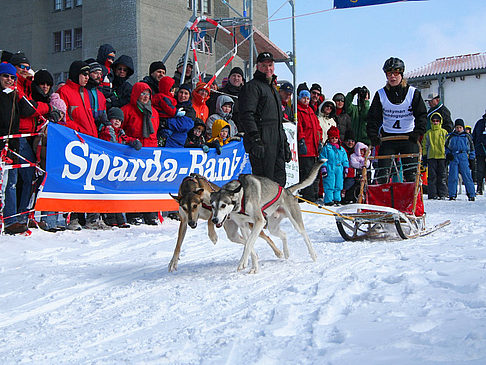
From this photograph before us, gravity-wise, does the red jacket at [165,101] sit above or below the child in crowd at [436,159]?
above

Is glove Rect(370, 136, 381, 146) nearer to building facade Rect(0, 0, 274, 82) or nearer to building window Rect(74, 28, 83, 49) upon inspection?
building facade Rect(0, 0, 274, 82)

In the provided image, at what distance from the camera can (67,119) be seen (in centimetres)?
635

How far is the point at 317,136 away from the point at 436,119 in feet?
13.0

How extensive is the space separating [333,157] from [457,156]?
12.4 ft

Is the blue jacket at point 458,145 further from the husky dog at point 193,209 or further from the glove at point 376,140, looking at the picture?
the husky dog at point 193,209

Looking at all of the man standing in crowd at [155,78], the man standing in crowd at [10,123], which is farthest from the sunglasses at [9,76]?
the man standing in crowd at [155,78]

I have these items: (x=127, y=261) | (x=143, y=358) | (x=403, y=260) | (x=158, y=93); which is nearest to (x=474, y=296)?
(x=403, y=260)

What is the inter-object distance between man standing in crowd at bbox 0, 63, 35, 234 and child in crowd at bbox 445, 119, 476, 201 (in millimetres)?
9083

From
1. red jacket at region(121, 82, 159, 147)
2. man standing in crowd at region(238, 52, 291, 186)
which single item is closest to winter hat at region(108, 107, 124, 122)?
red jacket at region(121, 82, 159, 147)

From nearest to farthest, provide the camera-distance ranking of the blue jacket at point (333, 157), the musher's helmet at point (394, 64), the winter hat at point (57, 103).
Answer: the musher's helmet at point (394, 64) → the winter hat at point (57, 103) → the blue jacket at point (333, 157)

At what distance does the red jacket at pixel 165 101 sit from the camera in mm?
7355

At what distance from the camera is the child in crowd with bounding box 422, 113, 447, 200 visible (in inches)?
458

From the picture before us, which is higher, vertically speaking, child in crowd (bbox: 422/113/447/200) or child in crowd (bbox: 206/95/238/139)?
child in crowd (bbox: 206/95/238/139)

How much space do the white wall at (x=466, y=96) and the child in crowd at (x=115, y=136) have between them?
85.4ft
